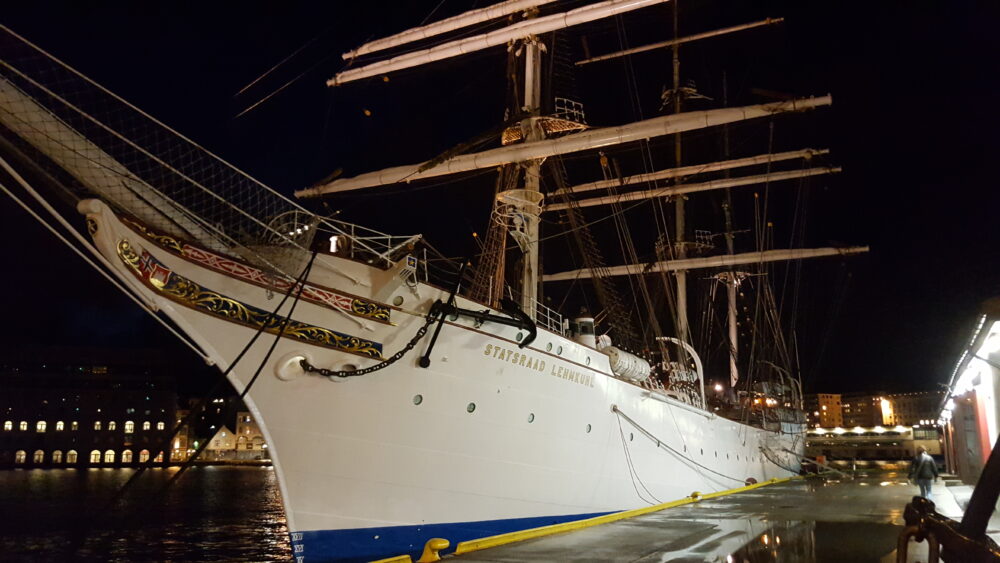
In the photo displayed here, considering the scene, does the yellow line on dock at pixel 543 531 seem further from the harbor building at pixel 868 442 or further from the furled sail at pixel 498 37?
the harbor building at pixel 868 442

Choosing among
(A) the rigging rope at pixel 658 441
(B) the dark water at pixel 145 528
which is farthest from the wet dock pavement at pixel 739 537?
(B) the dark water at pixel 145 528

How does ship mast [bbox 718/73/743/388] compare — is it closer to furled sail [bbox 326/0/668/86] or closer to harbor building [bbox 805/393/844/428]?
furled sail [bbox 326/0/668/86]

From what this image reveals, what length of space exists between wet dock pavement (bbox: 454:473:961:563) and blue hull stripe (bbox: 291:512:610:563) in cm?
39

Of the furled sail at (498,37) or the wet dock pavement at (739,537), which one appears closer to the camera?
the wet dock pavement at (739,537)

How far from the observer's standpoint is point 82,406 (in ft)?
223

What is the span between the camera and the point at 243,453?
83250mm

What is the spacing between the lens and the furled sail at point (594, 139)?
12.9 metres

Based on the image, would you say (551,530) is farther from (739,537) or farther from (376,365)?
(376,365)

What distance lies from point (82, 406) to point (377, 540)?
7418cm

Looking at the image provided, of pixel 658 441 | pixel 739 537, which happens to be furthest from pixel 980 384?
pixel 658 441

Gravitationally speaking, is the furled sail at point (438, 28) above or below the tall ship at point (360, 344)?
above

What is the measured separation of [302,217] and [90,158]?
2.17 meters

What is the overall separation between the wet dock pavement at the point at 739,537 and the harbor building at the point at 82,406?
72.0 meters

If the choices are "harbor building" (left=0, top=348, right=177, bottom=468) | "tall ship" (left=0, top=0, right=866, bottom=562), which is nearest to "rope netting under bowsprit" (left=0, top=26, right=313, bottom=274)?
"tall ship" (left=0, top=0, right=866, bottom=562)
